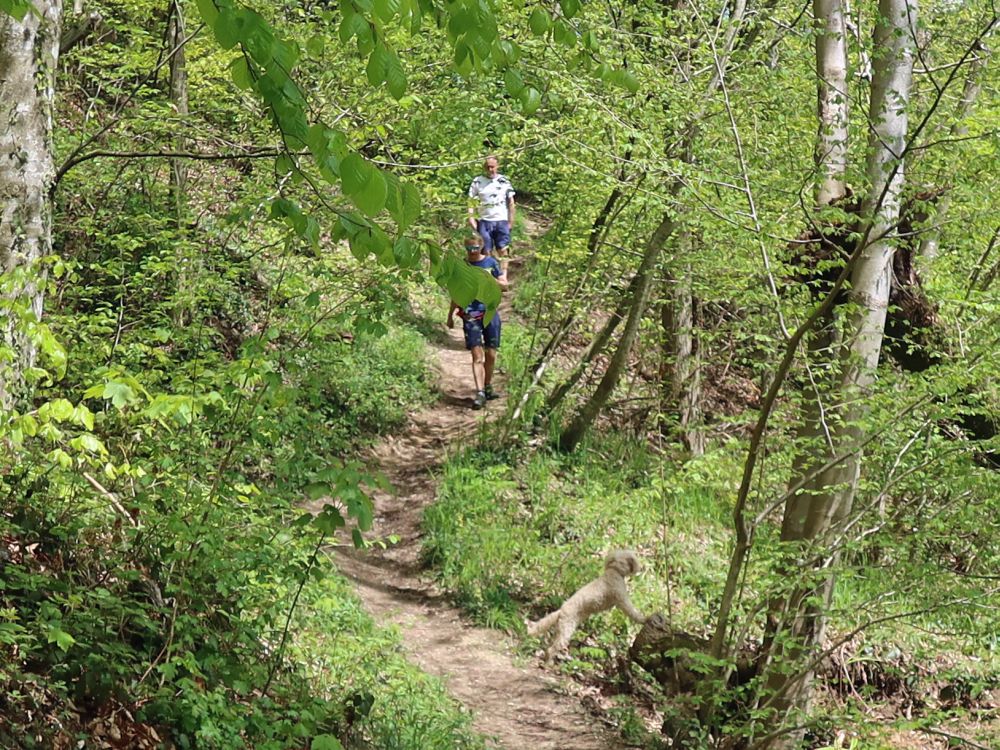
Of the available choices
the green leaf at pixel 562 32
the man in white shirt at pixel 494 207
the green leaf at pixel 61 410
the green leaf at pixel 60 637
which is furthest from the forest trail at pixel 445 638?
the green leaf at pixel 562 32

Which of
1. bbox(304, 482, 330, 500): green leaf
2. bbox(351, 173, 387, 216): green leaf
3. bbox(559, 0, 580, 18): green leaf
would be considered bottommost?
bbox(304, 482, 330, 500): green leaf

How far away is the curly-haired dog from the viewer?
23.9 ft

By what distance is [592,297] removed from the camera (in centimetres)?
1076

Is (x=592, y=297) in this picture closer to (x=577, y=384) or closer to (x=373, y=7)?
(x=577, y=384)

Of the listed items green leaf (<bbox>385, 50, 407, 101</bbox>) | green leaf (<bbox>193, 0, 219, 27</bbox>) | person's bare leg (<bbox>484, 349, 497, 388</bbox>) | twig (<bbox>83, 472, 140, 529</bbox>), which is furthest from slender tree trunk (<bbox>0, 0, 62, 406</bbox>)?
person's bare leg (<bbox>484, 349, 497, 388</bbox>)

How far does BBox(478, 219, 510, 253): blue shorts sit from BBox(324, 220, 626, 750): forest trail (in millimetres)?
1880

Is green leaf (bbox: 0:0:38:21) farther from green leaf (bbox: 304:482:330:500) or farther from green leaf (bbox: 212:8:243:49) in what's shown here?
green leaf (bbox: 304:482:330:500)

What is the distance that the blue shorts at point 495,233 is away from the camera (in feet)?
35.6

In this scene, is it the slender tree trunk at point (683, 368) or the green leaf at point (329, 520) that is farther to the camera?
the slender tree trunk at point (683, 368)

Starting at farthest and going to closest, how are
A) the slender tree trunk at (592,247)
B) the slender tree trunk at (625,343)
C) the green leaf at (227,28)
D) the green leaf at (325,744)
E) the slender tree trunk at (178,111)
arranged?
the slender tree trunk at (592,247), the slender tree trunk at (625,343), the slender tree trunk at (178,111), the green leaf at (325,744), the green leaf at (227,28)

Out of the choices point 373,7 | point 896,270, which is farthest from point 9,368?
point 896,270

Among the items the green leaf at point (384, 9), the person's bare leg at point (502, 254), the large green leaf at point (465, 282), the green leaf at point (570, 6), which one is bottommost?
the large green leaf at point (465, 282)

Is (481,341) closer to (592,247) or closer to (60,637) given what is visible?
(592,247)

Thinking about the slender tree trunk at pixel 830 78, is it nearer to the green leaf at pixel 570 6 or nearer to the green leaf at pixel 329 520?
the green leaf at pixel 570 6
